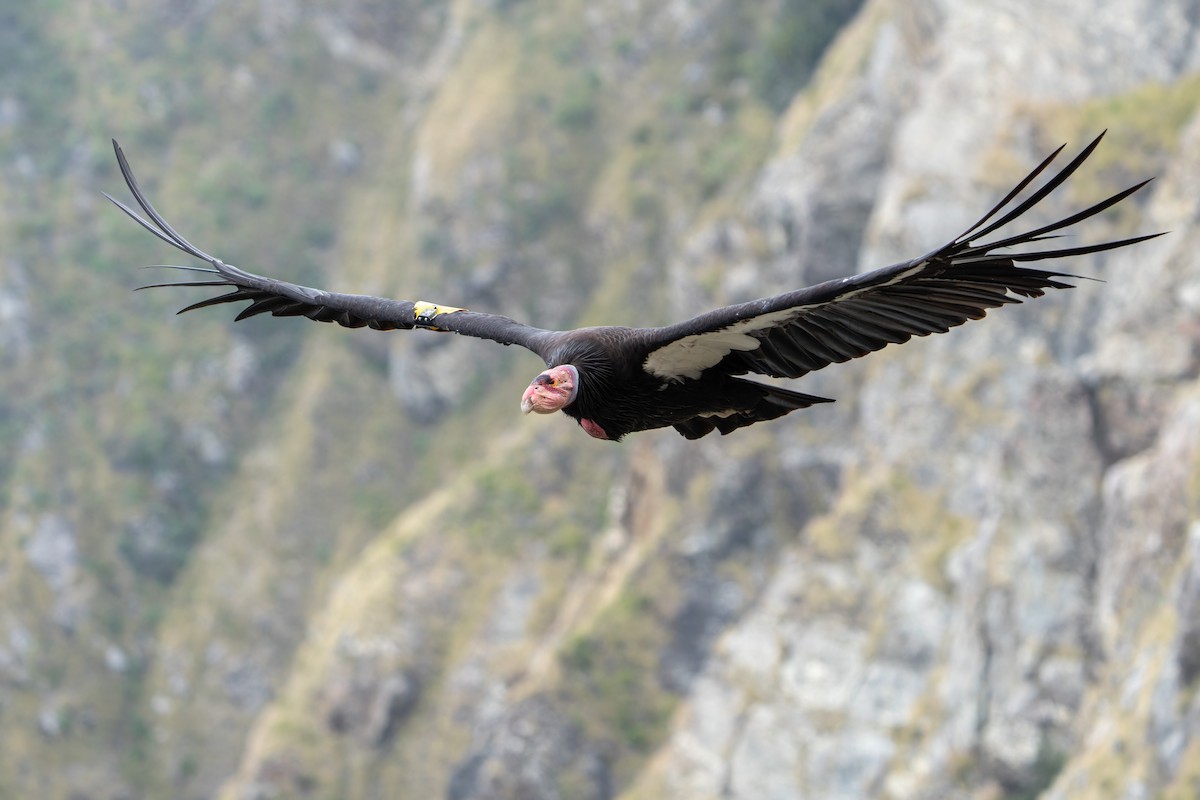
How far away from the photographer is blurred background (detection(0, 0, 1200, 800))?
48812 mm

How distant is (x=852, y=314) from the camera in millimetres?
15094

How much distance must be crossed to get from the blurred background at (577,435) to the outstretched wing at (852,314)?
83.1 feet

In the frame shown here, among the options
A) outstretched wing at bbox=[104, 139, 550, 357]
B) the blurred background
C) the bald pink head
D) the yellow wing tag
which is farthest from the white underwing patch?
the blurred background

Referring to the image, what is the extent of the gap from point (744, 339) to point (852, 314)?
1120mm

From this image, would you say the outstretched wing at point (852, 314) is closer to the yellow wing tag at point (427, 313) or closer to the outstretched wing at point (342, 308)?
the outstretched wing at point (342, 308)

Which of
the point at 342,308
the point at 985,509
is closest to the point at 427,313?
the point at 342,308

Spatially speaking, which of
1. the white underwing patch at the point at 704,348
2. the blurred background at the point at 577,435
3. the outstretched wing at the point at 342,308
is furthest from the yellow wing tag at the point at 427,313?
the blurred background at the point at 577,435

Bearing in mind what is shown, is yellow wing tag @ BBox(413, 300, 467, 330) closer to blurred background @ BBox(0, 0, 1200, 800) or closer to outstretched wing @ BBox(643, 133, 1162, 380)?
outstretched wing @ BBox(643, 133, 1162, 380)

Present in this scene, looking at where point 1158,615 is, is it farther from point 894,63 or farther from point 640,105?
point 640,105

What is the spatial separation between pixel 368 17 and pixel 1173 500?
102 metres

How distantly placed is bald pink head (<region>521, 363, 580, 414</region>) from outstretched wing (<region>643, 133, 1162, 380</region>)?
0.91 m

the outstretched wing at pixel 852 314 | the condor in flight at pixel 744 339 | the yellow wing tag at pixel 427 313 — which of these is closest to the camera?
the outstretched wing at pixel 852 314

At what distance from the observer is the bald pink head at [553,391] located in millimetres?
15305

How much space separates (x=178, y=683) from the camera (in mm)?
105188
